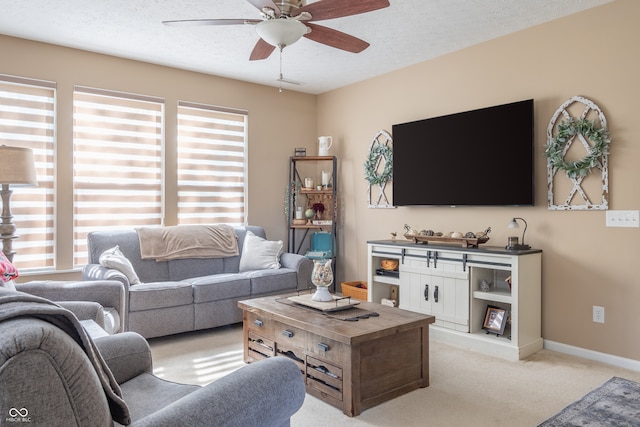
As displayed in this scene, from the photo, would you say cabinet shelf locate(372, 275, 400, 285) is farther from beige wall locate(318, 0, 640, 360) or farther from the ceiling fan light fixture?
the ceiling fan light fixture

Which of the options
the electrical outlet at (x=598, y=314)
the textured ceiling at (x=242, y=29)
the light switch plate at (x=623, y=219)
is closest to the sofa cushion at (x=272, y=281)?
the textured ceiling at (x=242, y=29)

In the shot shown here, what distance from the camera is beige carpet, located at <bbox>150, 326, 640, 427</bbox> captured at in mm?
2434

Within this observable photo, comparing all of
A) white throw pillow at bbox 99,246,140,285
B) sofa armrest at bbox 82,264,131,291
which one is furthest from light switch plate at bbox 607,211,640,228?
white throw pillow at bbox 99,246,140,285

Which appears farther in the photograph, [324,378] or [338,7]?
[324,378]

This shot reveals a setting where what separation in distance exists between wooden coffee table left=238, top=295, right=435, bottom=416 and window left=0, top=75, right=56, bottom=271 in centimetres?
247

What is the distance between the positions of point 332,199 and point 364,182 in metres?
0.45

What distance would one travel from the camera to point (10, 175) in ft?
10.6

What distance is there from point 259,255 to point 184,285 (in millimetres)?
995

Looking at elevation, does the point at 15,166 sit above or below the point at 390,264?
above

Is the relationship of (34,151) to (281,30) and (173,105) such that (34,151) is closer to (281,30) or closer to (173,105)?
(173,105)

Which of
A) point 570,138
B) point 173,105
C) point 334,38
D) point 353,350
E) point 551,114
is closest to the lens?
point 353,350

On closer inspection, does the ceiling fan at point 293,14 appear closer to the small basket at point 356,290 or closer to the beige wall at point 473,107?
the beige wall at point 473,107

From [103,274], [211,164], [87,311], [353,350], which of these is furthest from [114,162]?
[353,350]

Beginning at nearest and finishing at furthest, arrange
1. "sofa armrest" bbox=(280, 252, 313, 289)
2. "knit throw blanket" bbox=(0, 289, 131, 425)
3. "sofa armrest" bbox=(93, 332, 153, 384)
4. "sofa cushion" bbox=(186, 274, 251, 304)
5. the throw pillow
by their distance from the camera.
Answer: "knit throw blanket" bbox=(0, 289, 131, 425)
"sofa armrest" bbox=(93, 332, 153, 384)
the throw pillow
"sofa cushion" bbox=(186, 274, 251, 304)
"sofa armrest" bbox=(280, 252, 313, 289)
